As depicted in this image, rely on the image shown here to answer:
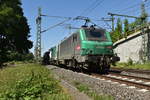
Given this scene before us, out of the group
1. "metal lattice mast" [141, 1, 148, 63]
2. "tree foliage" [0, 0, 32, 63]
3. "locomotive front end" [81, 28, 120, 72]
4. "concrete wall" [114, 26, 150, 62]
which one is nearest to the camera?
"locomotive front end" [81, 28, 120, 72]

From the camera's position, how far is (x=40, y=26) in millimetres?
32500

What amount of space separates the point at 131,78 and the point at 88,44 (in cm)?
360

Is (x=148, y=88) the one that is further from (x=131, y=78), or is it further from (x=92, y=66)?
(x=92, y=66)

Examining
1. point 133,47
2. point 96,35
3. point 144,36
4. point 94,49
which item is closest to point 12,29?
point 133,47

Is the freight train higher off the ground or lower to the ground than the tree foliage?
lower

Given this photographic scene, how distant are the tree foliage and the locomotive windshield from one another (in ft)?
66.2

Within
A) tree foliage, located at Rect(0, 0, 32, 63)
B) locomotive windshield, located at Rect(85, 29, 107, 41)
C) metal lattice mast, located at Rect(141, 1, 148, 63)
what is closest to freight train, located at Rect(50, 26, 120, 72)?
locomotive windshield, located at Rect(85, 29, 107, 41)

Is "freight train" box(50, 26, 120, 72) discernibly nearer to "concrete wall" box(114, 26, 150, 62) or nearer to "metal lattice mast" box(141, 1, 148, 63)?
"metal lattice mast" box(141, 1, 148, 63)

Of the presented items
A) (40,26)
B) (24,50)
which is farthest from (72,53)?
(24,50)

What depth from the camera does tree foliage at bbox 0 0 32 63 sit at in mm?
33062

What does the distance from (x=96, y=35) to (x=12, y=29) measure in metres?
22.7

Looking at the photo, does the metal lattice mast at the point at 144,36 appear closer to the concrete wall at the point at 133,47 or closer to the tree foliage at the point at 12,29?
the concrete wall at the point at 133,47

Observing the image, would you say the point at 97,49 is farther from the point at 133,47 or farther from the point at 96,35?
the point at 133,47

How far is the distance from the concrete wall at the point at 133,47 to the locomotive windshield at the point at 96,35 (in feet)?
39.8
